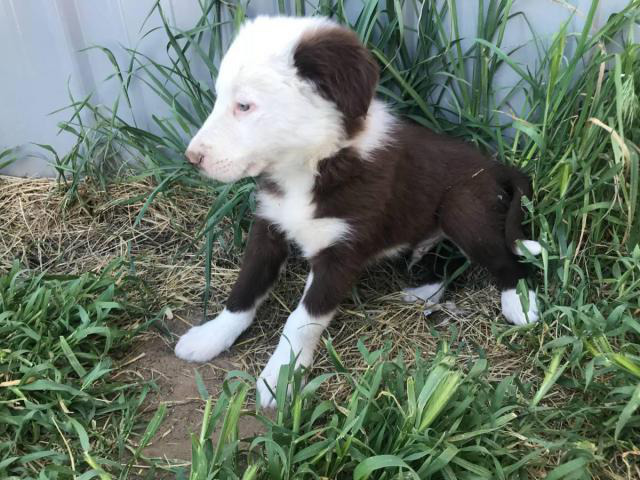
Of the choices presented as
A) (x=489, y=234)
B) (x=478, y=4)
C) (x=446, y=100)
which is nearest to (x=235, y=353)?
(x=489, y=234)

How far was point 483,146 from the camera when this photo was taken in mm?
3018

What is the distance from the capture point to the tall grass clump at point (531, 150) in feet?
6.50

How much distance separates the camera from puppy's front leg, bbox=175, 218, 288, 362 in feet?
8.46

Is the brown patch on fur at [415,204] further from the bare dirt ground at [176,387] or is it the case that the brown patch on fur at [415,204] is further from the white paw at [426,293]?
the bare dirt ground at [176,387]

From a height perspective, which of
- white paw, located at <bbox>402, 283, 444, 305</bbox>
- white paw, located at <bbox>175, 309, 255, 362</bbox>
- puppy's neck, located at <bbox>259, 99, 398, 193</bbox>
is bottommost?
white paw, located at <bbox>402, 283, 444, 305</bbox>

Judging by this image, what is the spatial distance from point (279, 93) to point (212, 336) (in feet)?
3.47

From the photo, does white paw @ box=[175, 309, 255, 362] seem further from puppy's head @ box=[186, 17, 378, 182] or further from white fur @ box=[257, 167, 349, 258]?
puppy's head @ box=[186, 17, 378, 182]

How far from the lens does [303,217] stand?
7.98 feet

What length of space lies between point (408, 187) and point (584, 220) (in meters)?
0.70

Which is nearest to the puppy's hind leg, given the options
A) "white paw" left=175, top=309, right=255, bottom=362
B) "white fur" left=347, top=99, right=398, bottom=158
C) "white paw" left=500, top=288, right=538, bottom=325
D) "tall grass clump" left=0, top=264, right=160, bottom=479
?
"white paw" left=500, top=288, right=538, bottom=325

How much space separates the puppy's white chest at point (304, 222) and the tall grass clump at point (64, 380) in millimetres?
729

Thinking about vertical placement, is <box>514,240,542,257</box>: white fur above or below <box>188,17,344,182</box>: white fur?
below

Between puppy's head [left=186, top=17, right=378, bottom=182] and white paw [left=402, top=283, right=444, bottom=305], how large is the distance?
3.44ft

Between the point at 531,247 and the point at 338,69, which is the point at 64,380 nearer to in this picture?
the point at 338,69
